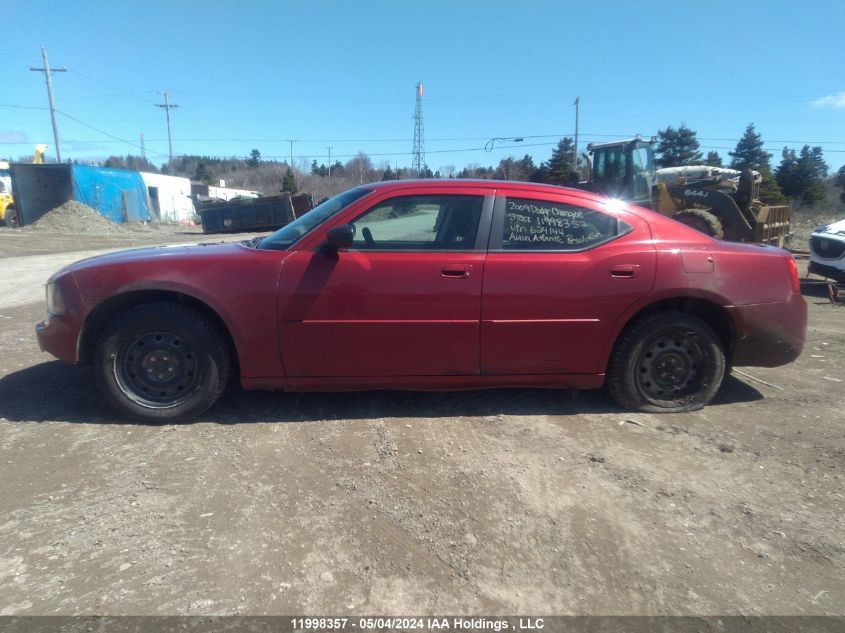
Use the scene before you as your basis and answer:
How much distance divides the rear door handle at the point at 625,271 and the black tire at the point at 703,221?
24.2ft

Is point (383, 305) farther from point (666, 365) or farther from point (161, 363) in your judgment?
point (666, 365)

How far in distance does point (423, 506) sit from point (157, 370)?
2.07m

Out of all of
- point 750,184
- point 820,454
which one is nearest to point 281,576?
point 820,454

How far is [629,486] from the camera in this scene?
2.99 m

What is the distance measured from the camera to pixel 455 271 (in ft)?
11.8

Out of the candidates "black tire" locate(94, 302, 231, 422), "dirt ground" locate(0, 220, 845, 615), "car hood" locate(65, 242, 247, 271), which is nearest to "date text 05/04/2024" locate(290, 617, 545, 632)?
"dirt ground" locate(0, 220, 845, 615)

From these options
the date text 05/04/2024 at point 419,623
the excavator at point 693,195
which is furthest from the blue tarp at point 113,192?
the date text 05/04/2024 at point 419,623

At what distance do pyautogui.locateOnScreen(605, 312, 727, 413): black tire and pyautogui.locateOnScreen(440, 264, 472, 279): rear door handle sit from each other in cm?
120

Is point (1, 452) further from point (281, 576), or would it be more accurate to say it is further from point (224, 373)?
point (281, 576)

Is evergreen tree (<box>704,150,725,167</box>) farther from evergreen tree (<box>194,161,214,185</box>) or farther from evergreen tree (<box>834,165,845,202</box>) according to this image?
evergreen tree (<box>194,161,214,185</box>)

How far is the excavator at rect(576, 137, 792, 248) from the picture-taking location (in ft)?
35.2

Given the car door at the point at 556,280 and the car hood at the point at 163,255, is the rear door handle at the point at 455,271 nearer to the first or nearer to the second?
the car door at the point at 556,280

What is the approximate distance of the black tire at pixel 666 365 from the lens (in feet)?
12.5

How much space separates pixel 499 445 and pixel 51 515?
2403 mm
